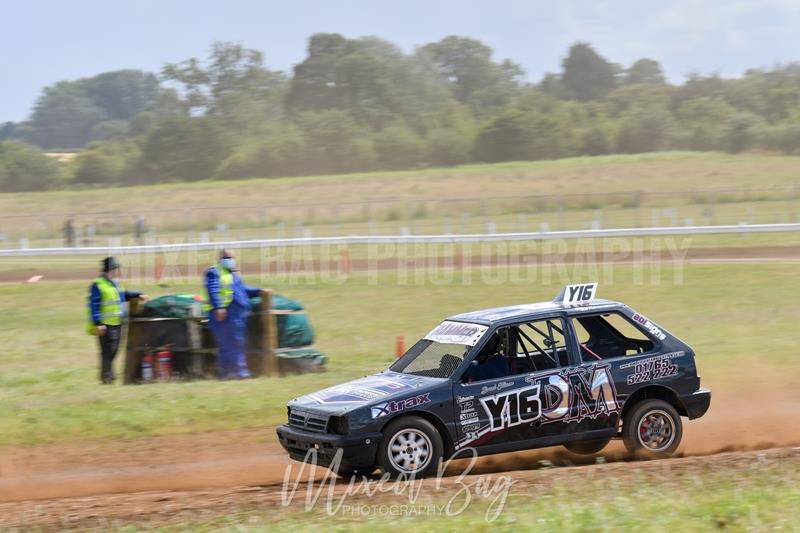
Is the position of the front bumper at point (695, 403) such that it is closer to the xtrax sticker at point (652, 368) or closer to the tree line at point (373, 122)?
the xtrax sticker at point (652, 368)

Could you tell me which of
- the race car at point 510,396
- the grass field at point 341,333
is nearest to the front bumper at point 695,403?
the race car at point 510,396

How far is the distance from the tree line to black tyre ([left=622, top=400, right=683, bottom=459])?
197ft

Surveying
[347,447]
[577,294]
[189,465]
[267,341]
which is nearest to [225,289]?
[267,341]

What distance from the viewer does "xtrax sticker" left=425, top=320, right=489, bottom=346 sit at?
849 centimetres

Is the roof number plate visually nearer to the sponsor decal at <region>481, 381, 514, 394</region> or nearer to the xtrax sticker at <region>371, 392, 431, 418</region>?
Result: the sponsor decal at <region>481, 381, 514, 394</region>

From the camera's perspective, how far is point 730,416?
10859 mm

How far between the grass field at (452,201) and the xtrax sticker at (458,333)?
24.1 metres

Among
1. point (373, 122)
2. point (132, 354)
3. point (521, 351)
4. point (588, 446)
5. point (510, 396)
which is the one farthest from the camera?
point (373, 122)

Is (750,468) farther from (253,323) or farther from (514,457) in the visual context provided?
(253,323)

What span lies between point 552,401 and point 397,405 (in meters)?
1.40

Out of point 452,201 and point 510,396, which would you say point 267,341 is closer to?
point 510,396

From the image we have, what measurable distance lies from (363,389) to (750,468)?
3.25 m

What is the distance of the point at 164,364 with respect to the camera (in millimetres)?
12789

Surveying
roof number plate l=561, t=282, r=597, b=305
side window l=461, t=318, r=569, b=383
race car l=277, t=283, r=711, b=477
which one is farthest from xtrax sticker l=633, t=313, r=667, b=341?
side window l=461, t=318, r=569, b=383
